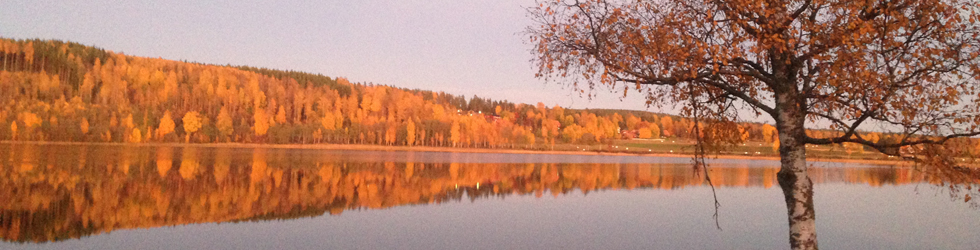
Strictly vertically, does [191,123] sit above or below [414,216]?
above

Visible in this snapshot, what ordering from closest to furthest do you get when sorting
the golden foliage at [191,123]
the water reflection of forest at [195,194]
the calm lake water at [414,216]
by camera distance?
the calm lake water at [414,216], the water reflection of forest at [195,194], the golden foliage at [191,123]

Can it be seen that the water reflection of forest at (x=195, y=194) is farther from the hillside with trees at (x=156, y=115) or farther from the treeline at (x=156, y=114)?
the hillside with trees at (x=156, y=115)

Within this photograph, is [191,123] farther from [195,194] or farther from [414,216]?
[414,216]

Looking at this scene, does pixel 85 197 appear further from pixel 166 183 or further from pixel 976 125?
pixel 976 125

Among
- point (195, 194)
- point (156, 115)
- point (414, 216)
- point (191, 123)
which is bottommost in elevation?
point (414, 216)

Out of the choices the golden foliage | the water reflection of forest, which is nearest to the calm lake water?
the water reflection of forest

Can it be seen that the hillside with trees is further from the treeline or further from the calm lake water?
the calm lake water

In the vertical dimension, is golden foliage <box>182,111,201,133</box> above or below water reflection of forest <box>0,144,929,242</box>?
above

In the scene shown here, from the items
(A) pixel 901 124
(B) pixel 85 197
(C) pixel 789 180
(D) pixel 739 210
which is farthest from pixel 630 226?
(B) pixel 85 197

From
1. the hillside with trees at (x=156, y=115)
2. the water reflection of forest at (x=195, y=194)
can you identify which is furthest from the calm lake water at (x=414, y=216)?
the hillside with trees at (x=156, y=115)

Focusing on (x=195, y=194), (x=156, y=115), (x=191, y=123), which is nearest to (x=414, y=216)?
(x=195, y=194)

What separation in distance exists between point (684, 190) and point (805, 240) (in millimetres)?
27260

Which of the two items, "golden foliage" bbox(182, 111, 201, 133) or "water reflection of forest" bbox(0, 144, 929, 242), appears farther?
"golden foliage" bbox(182, 111, 201, 133)

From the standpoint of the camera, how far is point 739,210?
26.9 m
